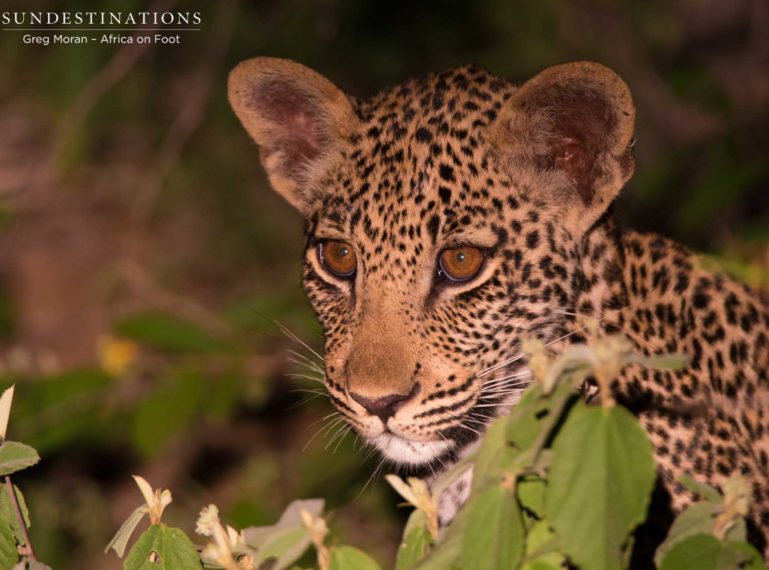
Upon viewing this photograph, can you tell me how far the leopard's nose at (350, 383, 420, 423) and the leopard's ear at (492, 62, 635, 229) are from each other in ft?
3.01

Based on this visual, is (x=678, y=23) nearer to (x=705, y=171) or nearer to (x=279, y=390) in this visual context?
(x=705, y=171)

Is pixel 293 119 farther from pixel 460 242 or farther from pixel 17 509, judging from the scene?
pixel 17 509

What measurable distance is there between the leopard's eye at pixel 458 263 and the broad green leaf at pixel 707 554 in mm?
1633

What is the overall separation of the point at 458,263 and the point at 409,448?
67 centimetres

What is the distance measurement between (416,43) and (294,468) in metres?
3.93

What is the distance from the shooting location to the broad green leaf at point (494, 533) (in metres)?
2.50

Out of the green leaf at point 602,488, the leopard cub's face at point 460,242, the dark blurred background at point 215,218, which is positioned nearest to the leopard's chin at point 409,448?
the leopard cub's face at point 460,242

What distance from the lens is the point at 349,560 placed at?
2.67 metres

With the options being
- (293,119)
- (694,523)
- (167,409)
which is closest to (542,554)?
Answer: (694,523)

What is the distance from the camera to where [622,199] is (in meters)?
8.78

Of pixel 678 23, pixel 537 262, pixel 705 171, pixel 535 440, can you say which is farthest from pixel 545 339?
pixel 678 23

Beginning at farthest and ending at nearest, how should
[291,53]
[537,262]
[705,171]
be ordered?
1. [291,53]
2. [705,171]
3. [537,262]

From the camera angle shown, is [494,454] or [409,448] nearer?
[494,454]

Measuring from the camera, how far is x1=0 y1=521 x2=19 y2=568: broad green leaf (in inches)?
121
